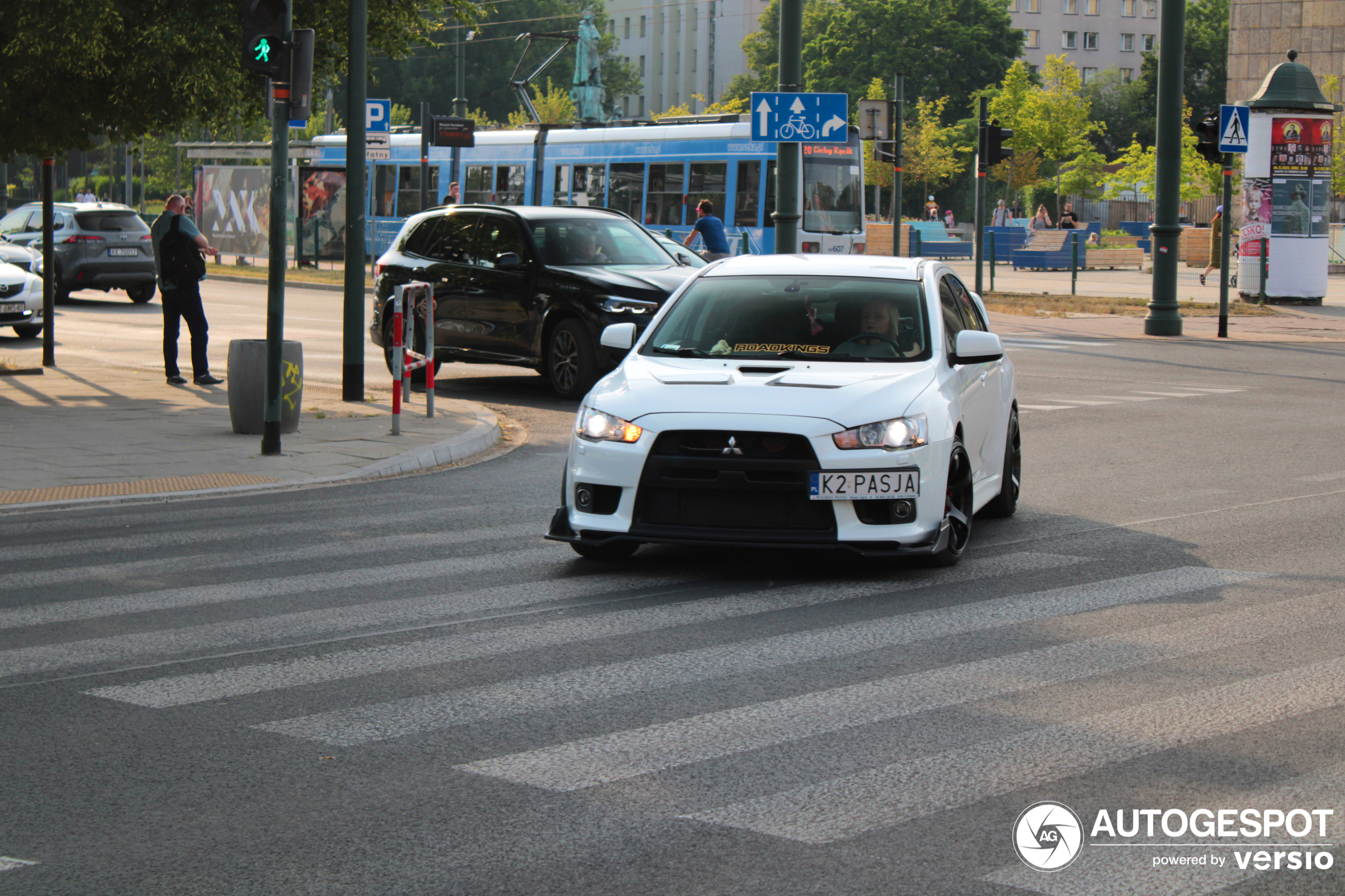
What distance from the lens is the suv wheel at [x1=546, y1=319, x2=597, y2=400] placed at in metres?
16.2

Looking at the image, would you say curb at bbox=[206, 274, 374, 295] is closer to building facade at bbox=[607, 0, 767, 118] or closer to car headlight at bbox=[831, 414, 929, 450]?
car headlight at bbox=[831, 414, 929, 450]

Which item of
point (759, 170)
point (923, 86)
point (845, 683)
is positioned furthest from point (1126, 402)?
point (923, 86)

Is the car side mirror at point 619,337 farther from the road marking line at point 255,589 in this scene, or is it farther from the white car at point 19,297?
the white car at point 19,297

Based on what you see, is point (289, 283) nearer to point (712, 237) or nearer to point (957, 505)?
point (712, 237)

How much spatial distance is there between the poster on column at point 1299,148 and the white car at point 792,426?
23821 millimetres

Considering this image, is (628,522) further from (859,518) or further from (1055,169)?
(1055,169)

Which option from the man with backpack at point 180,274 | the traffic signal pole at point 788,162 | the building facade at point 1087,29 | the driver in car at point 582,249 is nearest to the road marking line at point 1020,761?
the driver in car at point 582,249

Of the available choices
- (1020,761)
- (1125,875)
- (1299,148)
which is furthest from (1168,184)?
(1125,875)

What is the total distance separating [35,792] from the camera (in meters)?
4.76

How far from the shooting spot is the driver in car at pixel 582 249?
1716cm

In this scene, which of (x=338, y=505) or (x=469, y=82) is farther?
(x=469, y=82)

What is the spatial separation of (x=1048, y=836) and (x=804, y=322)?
4.76 metres

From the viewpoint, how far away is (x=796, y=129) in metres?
19.5

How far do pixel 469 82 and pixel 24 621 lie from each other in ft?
334
